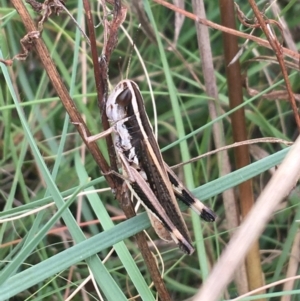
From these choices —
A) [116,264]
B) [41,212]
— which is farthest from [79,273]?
[41,212]

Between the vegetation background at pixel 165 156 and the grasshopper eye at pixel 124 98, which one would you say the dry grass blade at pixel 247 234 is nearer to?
the vegetation background at pixel 165 156

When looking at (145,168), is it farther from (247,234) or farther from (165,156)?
(165,156)

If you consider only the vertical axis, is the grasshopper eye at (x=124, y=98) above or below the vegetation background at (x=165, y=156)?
above

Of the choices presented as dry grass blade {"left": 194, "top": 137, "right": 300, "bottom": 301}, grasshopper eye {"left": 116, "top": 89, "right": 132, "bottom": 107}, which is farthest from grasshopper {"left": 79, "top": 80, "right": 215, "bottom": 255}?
dry grass blade {"left": 194, "top": 137, "right": 300, "bottom": 301}

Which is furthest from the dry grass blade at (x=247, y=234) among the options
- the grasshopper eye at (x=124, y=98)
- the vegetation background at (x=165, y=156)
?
the grasshopper eye at (x=124, y=98)

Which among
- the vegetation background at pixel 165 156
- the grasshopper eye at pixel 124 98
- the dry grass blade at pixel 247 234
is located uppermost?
the grasshopper eye at pixel 124 98

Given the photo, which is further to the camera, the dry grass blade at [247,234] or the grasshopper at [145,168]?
the grasshopper at [145,168]

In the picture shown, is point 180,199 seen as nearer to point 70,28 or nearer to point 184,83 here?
point 184,83
